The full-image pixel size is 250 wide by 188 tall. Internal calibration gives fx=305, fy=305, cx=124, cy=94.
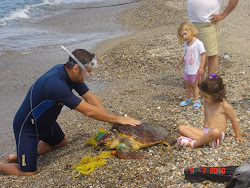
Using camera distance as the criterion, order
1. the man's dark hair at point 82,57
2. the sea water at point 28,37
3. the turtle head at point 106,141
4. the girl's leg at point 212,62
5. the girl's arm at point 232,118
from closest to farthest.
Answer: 1. the girl's arm at point 232,118
2. the man's dark hair at point 82,57
3. the turtle head at point 106,141
4. the girl's leg at point 212,62
5. the sea water at point 28,37

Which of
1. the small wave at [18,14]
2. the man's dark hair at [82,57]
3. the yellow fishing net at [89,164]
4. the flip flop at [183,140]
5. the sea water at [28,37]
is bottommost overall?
the sea water at [28,37]

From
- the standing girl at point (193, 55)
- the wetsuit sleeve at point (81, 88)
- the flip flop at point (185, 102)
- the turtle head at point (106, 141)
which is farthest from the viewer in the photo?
the flip flop at point (185, 102)

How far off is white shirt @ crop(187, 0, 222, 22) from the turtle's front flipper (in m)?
2.78

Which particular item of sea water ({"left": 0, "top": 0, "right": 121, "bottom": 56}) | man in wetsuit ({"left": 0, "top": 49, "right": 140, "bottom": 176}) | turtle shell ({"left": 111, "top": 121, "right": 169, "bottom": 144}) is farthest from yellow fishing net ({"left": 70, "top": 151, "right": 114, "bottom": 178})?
sea water ({"left": 0, "top": 0, "right": 121, "bottom": 56})

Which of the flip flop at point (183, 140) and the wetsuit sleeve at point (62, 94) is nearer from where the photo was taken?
the wetsuit sleeve at point (62, 94)

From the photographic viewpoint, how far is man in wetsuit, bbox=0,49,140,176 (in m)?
3.46

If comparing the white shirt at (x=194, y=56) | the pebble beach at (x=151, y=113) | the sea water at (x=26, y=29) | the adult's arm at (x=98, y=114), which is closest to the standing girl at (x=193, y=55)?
the white shirt at (x=194, y=56)

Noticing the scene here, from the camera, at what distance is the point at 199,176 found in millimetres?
2846

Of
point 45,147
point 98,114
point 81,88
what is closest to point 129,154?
point 98,114

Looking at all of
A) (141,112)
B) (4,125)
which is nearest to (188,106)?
(141,112)

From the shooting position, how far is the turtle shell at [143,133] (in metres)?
3.73

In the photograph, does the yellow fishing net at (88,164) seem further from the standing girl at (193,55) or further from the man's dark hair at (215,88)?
the standing girl at (193,55)

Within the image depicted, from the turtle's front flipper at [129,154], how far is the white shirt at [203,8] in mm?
2783

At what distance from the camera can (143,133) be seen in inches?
147
